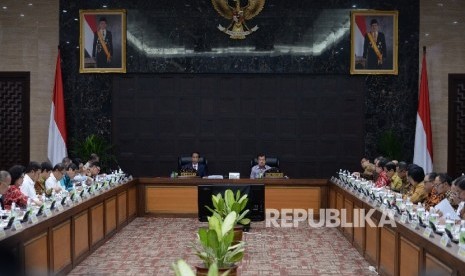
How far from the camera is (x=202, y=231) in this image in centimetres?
504

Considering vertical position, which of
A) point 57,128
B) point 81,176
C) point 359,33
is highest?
point 359,33

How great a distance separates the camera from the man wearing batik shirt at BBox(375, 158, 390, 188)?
383 inches

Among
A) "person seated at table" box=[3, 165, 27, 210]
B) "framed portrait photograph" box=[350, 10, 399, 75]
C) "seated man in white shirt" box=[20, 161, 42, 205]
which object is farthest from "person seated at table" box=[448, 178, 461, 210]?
"framed portrait photograph" box=[350, 10, 399, 75]

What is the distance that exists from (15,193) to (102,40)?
6.54m

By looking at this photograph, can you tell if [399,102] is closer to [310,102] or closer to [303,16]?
[310,102]

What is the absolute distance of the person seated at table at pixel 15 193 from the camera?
6965 mm

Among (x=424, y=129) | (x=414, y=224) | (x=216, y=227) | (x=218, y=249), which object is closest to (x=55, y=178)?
(x=216, y=227)

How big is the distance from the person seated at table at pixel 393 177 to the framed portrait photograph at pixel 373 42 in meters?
3.74

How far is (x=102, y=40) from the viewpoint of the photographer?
13.1 meters

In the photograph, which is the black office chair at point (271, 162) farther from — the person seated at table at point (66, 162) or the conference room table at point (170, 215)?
the person seated at table at point (66, 162)

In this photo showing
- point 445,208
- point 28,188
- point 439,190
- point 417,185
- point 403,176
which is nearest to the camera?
point 445,208

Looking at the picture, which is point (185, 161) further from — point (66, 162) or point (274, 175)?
point (66, 162)

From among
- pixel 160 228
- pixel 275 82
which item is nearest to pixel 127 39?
pixel 275 82

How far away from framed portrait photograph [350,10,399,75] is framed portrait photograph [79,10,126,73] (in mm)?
4580
